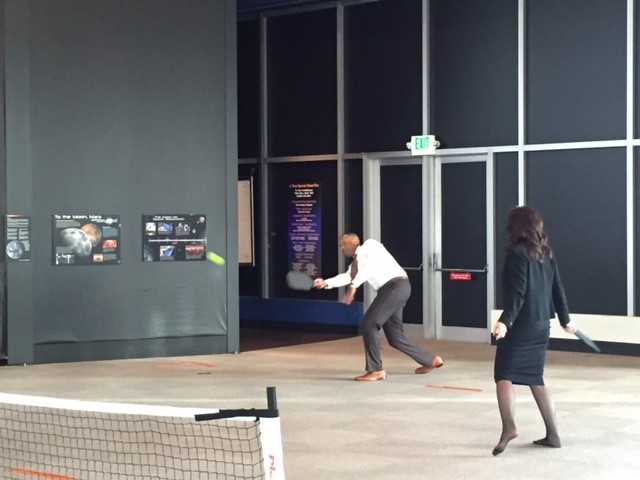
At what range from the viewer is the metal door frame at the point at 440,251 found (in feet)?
54.3

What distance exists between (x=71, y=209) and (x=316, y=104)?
17.9 ft

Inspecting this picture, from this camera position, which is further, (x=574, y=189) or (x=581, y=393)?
(x=574, y=189)

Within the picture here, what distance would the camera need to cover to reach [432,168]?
1727cm

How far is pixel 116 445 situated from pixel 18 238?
5794 mm

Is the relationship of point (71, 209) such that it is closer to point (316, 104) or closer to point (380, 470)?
point (316, 104)

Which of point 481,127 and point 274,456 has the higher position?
point 481,127

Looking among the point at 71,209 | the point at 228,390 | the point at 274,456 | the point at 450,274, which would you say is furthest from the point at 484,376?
the point at 274,456

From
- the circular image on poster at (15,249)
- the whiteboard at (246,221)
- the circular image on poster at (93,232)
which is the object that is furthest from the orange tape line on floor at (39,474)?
the whiteboard at (246,221)

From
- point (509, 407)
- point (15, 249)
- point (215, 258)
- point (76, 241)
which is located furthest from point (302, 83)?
point (509, 407)

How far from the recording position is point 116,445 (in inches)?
350

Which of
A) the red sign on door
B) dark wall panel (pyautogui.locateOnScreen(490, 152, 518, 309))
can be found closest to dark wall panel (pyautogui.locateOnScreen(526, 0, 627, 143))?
dark wall panel (pyautogui.locateOnScreen(490, 152, 518, 309))

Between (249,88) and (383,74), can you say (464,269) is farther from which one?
(249,88)

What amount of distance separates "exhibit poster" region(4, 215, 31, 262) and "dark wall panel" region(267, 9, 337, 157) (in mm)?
5816

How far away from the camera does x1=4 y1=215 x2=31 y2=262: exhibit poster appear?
46.1ft
